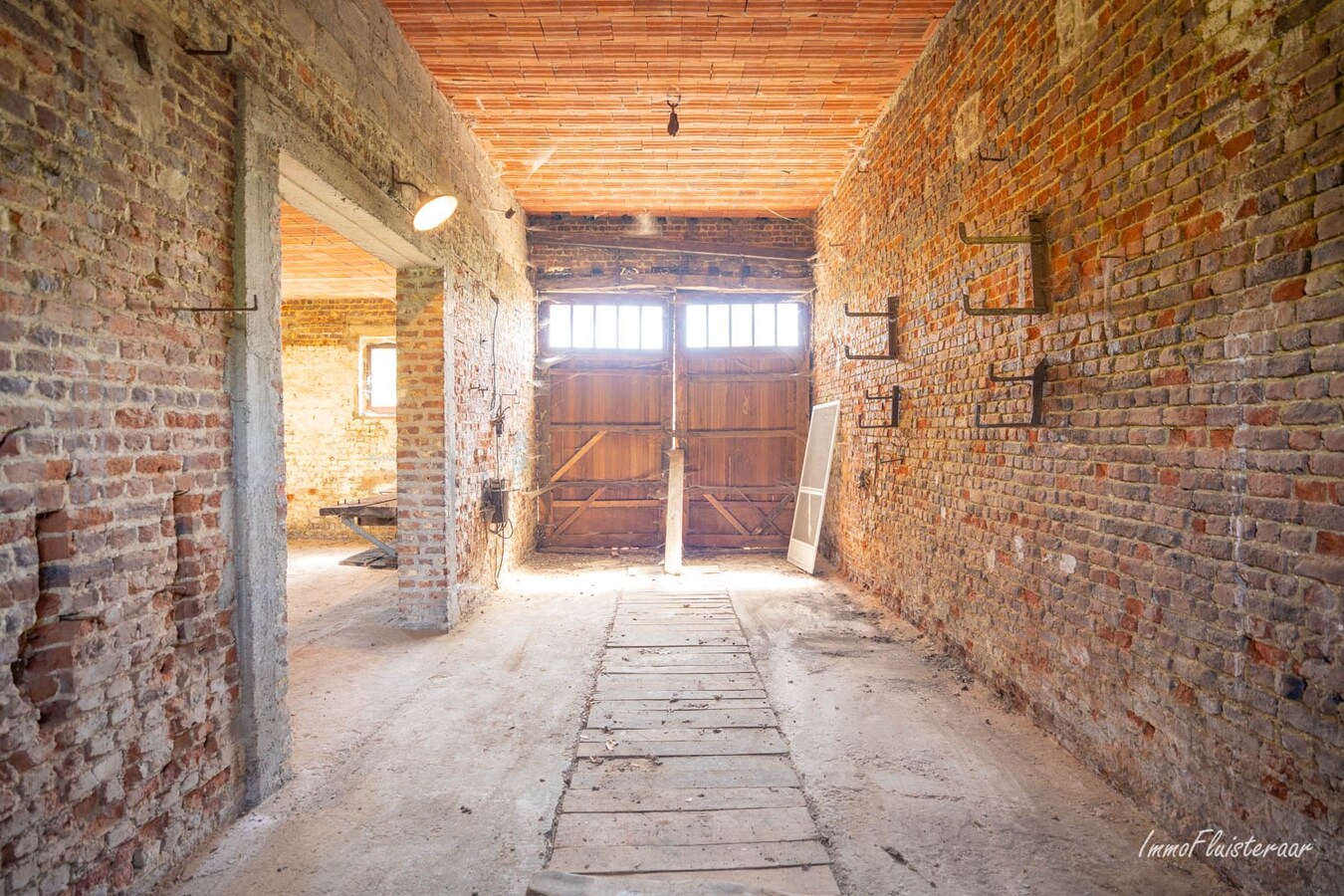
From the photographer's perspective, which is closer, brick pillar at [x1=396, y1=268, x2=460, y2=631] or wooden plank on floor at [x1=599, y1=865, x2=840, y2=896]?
wooden plank on floor at [x1=599, y1=865, x2=840, y2=896]

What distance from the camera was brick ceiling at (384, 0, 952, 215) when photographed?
156 inches

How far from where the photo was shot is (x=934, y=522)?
4430 mm

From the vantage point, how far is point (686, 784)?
2707 mm

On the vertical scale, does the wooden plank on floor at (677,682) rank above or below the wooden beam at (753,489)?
below

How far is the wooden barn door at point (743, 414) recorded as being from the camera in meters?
8.10

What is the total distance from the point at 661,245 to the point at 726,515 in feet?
10.8

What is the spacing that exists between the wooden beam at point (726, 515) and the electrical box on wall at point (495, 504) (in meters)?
2.97

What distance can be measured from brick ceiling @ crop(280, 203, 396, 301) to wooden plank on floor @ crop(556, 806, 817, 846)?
5045 millimetres

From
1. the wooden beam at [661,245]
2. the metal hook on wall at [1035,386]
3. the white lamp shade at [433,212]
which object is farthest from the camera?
the wooden beam at [661,245]

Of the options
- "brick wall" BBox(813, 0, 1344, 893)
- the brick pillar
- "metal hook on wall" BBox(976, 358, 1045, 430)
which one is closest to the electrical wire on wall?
the brick pillar

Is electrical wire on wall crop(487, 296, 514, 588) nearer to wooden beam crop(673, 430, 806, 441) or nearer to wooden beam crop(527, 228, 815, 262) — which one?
wooden beam crop(527, 228, 815, 262)

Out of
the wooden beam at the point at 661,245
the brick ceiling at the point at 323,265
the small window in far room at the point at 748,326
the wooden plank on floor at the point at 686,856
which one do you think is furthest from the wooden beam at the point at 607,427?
the wooden plank on floor at the point at 686,856

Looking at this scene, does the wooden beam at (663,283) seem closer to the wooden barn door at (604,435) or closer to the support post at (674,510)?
the wooden barn door at (604,435)

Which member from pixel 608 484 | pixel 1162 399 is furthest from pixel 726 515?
pixel 1162 399
